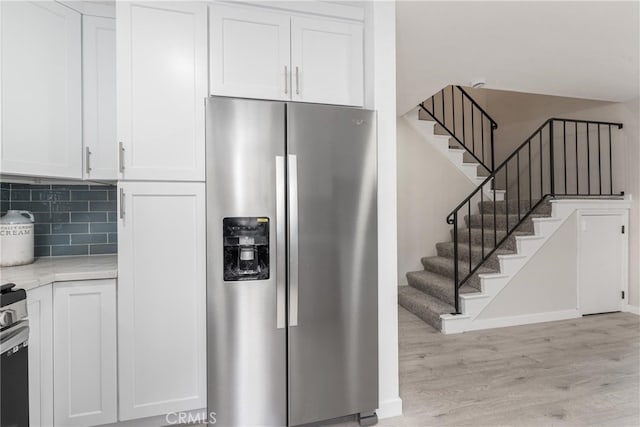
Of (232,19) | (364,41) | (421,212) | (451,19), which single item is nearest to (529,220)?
(421,212)

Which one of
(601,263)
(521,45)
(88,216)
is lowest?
(601,263)

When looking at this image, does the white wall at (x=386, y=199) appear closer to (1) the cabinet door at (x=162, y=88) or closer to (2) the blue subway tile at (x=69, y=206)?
(1) the cabinet door at (x=162, y=88)

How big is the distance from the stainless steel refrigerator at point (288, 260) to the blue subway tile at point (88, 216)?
3.81 ft

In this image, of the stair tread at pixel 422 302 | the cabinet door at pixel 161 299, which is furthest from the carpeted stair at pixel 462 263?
the cabinet door at pixel 161 299

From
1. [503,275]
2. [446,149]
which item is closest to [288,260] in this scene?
[503,275]

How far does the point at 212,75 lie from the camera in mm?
1887

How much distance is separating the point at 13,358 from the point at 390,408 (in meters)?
1.88

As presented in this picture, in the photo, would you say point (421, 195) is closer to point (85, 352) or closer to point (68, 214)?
point (68, 214)

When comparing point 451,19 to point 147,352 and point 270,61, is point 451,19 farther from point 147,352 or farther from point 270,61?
point 147,352

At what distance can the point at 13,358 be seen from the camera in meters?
1.31

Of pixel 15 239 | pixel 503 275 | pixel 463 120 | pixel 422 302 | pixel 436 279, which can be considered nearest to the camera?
pixel 15 239

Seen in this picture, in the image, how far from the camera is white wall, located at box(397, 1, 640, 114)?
214cm

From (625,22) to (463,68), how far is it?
107 centimetres

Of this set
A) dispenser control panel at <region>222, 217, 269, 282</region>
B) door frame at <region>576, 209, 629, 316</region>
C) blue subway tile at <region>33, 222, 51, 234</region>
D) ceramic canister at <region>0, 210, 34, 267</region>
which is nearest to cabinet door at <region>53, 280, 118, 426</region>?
ceramic canister at <region>0, 210, 34, 267</region>
